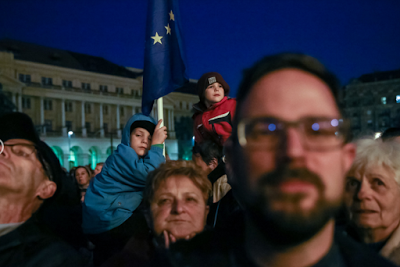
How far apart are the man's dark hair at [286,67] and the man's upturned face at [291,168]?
0.02 m

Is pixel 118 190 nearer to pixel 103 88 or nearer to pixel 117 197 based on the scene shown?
pixel 117 197

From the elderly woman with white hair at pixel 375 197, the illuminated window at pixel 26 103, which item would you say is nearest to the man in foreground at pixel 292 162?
the elderly woman with white hair at pixel 375 197

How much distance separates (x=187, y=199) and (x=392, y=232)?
789 millimetres

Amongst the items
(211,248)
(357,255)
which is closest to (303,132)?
(357,255)

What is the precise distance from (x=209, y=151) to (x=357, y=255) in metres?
1.62

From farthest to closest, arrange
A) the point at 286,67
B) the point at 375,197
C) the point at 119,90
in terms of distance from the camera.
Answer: the point at 119,90 → the point at 375,197 → the point at 286,67

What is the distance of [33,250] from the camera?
55.6 inches

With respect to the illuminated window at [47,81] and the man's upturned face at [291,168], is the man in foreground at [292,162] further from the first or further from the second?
the illuminated window at [47,81]

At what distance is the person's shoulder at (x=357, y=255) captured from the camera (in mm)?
946

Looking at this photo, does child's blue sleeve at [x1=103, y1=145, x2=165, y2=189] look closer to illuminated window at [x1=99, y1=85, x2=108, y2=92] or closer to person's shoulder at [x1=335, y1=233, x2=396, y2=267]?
person's shoulder at [x1=335, y1=233, x2=396, y2=267]

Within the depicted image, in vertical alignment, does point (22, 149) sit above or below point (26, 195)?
above

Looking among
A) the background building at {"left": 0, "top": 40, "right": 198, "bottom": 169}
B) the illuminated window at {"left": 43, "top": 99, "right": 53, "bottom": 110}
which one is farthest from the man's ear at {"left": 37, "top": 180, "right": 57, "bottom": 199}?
the illuminated window at {"left": 43, "top": 99, "right": 53, "bottom": 110}

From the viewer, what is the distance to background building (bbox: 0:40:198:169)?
45.2 meters

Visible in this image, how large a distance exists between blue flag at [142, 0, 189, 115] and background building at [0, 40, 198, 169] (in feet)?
123
